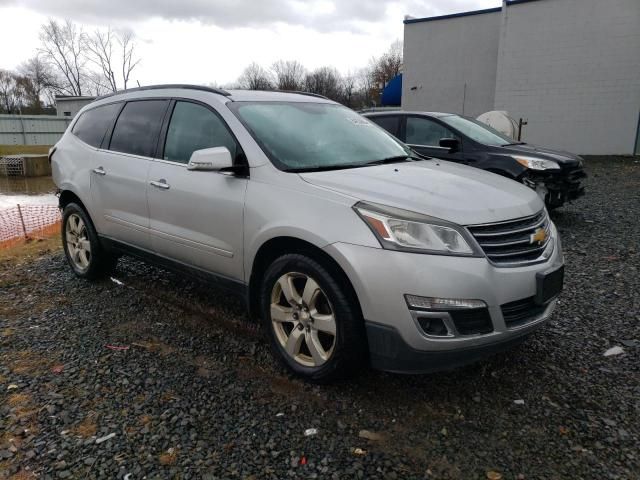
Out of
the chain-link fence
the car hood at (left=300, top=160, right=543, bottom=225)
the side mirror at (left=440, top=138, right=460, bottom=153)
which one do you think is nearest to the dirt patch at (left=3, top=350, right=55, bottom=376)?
the car hood at (left=300, top=160, right=543, bottom=225)

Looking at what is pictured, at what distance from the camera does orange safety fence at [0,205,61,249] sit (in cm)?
816

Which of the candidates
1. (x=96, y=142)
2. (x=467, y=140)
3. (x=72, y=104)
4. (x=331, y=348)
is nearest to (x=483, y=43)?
(x=467, y=140)

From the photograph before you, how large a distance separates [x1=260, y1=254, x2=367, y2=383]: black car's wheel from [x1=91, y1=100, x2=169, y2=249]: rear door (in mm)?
1538

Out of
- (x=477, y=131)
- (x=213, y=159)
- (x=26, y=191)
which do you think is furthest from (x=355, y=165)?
(x=26, y=191)

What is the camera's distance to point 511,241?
→ 2.67 m

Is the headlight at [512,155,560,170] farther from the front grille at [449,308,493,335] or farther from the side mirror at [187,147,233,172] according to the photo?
the side mirror at [187,147,233,172]

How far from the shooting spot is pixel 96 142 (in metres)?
4.60

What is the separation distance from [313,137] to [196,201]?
0.95 m

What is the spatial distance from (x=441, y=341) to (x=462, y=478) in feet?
2.03

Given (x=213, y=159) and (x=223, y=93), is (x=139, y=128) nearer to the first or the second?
(x=223, y=93)

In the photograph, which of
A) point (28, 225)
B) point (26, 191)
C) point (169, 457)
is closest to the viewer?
point (169, 457)

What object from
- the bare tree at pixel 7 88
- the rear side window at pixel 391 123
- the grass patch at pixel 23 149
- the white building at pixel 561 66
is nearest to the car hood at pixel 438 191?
the rear side window at pixel 391 123

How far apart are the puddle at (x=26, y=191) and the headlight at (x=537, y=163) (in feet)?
47.7

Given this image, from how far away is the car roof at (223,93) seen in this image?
3664mm
